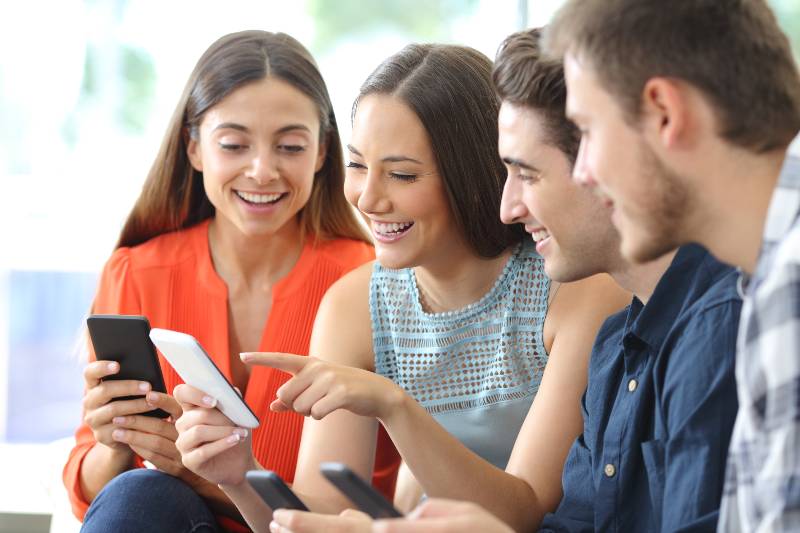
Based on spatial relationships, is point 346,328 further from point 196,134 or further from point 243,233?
point 196,134

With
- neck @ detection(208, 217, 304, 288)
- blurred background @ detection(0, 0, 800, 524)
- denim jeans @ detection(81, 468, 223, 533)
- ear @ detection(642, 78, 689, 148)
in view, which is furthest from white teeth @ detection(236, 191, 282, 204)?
blurred background @ detection(0, 0, 800, 524)

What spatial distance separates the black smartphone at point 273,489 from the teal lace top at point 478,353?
617 millimetres

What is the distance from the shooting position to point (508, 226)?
193 cm

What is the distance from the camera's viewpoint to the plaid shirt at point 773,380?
950mm

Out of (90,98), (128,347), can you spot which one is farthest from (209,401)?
(90,98)

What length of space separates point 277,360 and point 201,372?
0.38 ft

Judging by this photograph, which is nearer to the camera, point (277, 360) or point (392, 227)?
point (277, 360)

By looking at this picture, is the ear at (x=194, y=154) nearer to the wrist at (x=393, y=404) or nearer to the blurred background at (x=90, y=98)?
the wrist at (x=393, y=404)

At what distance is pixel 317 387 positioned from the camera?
4.97 ft

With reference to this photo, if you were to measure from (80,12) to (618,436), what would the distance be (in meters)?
3.43

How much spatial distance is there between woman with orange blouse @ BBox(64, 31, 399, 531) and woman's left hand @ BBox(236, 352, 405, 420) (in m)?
0.63

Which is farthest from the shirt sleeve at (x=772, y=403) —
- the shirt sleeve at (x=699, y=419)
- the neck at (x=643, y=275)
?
the neck at (x=643, y=275)

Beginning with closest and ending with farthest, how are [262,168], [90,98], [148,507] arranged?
1. [148,507]
2. [262,168]
3. [90,98]

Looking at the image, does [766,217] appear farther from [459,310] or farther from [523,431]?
[459,310]
